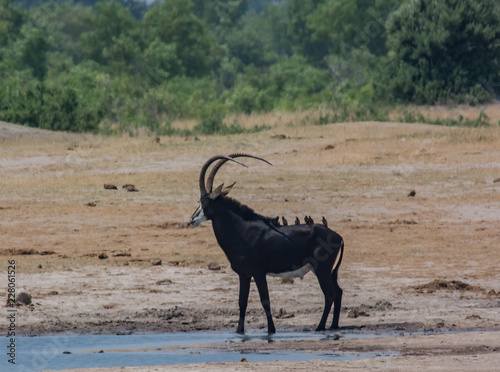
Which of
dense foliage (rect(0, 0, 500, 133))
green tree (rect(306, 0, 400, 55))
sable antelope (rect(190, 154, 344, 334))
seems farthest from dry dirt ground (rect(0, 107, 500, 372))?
green tree (rect(306, 0, 400, 55))

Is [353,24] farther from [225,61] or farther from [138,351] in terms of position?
[138,351]

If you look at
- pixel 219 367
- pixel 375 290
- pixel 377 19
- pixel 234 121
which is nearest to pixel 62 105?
pixel 234 121

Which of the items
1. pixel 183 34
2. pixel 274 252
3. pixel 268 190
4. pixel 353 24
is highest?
pixel 353 24

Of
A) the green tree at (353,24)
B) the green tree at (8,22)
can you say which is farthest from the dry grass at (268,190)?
the green tree at (353,24)

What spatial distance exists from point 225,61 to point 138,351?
219ft

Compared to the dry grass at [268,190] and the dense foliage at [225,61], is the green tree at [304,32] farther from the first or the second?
the dry grass at [268,190]

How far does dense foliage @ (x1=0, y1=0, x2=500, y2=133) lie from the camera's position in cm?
3519

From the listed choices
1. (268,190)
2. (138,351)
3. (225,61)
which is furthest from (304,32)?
(138,351)

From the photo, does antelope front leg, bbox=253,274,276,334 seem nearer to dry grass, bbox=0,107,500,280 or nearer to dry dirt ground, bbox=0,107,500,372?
dry dirt ground, bbox=0,107,500,372

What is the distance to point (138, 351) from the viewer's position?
924cm

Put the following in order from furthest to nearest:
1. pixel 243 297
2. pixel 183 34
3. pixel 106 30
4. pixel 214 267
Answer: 1. pixel 183 34
2. pixel 106 30
3. pixel 214 267
4. pixel 243 297

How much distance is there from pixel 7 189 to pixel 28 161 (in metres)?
3.59

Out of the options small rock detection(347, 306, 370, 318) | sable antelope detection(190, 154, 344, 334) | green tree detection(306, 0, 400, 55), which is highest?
green tree detection(306, 0, 400, 55)

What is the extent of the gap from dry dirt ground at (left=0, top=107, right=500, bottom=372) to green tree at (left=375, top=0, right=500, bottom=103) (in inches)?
440
